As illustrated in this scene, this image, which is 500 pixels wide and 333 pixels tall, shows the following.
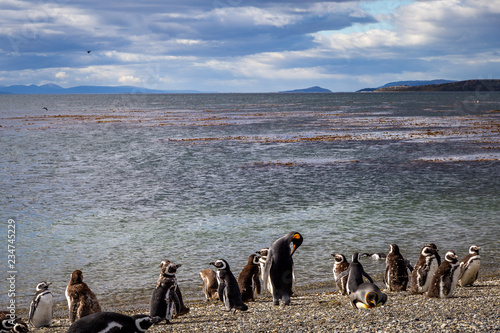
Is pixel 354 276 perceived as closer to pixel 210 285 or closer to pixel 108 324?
pixel 210 285

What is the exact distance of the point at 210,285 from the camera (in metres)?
12.1

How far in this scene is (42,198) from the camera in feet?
78.4

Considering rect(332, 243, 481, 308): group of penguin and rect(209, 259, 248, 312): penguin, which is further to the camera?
rect(209, 259, 248, 312): penguin

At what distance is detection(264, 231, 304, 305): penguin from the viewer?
1100 centimetres

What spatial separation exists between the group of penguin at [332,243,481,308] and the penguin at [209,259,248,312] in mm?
2342

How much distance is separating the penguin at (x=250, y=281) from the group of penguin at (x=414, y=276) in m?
1.92

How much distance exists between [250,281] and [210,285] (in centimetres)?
95

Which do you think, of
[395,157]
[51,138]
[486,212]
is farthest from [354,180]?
[51,138]

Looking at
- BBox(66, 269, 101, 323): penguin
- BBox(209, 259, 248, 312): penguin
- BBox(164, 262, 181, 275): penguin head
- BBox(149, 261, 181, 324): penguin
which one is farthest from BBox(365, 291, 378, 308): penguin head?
BBox(66, 269, 101, 323): penguin

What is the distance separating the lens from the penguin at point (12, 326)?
9.27 m

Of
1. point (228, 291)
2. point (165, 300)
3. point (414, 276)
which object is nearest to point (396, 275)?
point (414, 276)

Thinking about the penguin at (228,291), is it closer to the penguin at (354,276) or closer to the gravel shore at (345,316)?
the gravel shore at (345,316)

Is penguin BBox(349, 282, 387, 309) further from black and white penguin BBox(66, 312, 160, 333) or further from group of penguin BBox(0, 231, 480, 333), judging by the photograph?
black and white penguin BBox(66, 312, 160, 333)

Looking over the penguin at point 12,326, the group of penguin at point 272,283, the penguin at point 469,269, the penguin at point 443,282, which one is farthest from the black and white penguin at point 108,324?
the penguin at point 469,269
